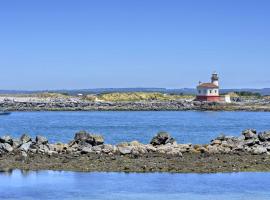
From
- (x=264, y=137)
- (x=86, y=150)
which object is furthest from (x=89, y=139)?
(x=264, y=137)

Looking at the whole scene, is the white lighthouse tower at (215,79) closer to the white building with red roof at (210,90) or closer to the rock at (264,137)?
the white building with red roof at (210,90)

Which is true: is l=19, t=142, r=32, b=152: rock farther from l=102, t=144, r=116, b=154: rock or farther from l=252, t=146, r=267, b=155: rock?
l=252, t=146, r=267, b=155: rock

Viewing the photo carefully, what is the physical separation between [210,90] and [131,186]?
64.9m

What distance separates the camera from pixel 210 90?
8356 centimetres

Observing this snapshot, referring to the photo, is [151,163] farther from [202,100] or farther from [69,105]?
[69,105]

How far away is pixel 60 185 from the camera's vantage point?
19.5 metres

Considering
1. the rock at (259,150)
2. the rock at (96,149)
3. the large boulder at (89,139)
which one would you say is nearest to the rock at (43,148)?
the large boulder at (89,139)

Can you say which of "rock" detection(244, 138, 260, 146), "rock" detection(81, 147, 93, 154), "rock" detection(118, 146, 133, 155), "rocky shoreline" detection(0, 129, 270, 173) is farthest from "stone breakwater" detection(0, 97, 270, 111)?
"rock" detection(81, 147, 93, 154)

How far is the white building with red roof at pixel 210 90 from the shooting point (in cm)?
8269

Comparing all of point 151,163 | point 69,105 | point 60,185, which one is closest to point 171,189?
point 60,185

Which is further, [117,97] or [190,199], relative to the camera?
[117,97]

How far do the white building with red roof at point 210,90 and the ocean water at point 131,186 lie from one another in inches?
2415

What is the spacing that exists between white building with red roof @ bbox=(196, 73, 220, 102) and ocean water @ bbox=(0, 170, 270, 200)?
201 ft

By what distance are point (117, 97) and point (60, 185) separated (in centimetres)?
9423
